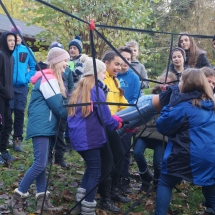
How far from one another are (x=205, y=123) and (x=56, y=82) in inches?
56.4

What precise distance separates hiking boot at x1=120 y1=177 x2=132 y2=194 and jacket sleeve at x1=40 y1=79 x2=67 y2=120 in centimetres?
127

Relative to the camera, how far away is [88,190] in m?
3.48

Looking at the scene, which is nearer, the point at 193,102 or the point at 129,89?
the point at 193,102

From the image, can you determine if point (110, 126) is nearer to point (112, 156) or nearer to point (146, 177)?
point (112, 156)

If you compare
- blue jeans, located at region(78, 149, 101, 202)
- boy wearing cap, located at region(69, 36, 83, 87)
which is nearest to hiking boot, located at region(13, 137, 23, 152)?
boy wearing cap, located at region(69, 36, 83, 87)

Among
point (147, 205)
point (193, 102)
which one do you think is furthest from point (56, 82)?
point (147, 205)

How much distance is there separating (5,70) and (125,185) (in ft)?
6.97

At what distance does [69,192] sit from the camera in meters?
4.11

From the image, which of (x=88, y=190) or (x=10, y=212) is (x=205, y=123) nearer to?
(x=88, y=190)

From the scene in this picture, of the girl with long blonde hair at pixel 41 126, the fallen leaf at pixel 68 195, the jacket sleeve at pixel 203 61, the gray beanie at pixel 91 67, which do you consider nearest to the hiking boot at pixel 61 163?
the fallen leaf at pixel 68 195

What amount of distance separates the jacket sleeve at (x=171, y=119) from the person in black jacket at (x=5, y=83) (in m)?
2.25

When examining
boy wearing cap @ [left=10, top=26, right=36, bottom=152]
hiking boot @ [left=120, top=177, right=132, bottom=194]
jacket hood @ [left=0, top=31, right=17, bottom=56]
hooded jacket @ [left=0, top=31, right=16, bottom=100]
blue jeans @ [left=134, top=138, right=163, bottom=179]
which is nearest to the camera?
blue jeans @ [left=134, top=138, right=163, bottom=179]

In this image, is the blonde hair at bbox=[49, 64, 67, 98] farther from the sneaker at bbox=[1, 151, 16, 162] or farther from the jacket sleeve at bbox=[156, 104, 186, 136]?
the sneaker at bbox=[1, 151, 16, 162]

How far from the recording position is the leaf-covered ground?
386cm
